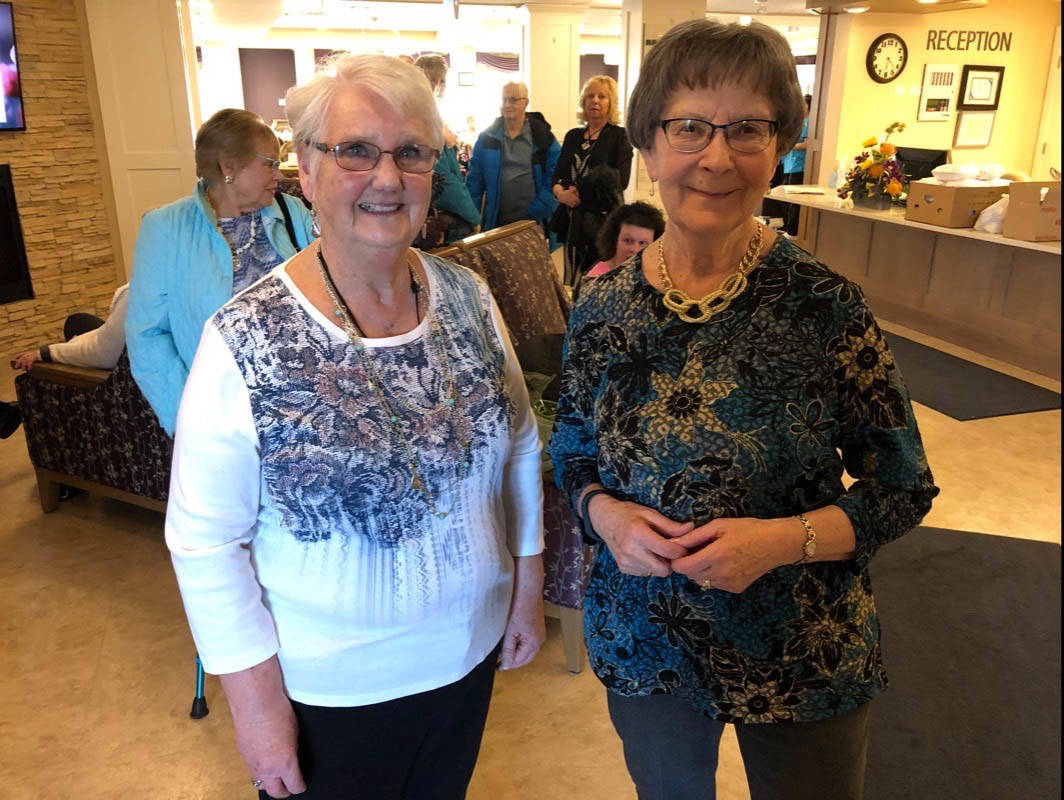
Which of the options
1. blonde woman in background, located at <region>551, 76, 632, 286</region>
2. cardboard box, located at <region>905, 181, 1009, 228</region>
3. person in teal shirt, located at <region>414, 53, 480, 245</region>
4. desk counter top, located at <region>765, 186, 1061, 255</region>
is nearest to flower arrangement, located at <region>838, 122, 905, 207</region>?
desk counter top, located at <region>765, 186, 1061, 255</region>

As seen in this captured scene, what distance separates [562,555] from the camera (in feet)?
7.66

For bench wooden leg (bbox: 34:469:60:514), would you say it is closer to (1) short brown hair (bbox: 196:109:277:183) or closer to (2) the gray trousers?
(1) short brown hair (bbox: 196:109:277:183)

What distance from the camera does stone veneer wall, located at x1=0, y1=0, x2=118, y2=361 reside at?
5.56 meters

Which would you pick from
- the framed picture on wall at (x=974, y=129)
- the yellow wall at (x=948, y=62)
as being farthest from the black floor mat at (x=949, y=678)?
the framed picture on wall at (x=974, y=129)

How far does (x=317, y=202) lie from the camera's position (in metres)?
1.10

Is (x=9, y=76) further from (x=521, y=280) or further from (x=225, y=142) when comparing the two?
(x=225, y=142)

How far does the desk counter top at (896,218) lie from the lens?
14.9 ft

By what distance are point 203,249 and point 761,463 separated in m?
1.62

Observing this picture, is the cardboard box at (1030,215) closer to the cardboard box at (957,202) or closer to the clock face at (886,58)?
the cardboard box at (957,202)

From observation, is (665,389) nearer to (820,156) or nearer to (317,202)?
(317,202)

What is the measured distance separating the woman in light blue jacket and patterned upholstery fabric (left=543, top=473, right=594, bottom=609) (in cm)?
101

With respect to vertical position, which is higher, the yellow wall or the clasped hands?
the yellow wall

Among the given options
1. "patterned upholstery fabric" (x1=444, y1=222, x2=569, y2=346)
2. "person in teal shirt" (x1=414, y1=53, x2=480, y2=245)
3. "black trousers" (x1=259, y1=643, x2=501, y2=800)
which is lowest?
"black trousers" (x1=259, y1=643, x2=501, y2=800)

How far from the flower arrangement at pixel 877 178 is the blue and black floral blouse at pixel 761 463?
547 cm
